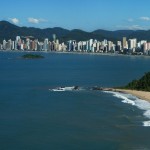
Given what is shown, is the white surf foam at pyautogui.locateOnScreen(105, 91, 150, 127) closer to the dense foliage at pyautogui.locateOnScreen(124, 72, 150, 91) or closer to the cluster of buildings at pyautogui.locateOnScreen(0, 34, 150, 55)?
the dense foliage at pyautogui.locateOnScreen(124, 72, 150, 91)

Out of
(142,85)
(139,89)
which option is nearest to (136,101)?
(139,89)

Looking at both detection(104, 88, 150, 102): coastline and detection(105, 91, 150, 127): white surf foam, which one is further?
detection(104, 88, 150, 102): coastline

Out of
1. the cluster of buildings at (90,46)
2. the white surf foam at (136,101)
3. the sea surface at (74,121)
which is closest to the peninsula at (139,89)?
the white surf foam at (136,101)

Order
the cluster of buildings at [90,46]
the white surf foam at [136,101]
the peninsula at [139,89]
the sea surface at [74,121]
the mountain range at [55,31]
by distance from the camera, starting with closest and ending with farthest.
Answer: the sea surface at [74,121] < the white surf foam at [136,101] < the peninsula at [139,89] < the cluster of buildings at [90,46] < the mountain range at [55,31]

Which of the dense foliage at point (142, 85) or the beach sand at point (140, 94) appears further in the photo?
the dense foliage at point (142, 85)

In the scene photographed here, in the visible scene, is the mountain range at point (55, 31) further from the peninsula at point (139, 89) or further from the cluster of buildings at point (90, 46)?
the peninsula at point (139, 89)

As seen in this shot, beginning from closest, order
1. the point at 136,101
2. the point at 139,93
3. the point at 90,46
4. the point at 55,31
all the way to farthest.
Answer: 1. the point at 136,101
2. the point at 139,93
3. the point at 90,46
4. the point at 55,31

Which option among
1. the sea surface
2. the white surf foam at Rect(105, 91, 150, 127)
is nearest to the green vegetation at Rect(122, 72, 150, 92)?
the white surf foam at Rect(105, 91, 150, 127)

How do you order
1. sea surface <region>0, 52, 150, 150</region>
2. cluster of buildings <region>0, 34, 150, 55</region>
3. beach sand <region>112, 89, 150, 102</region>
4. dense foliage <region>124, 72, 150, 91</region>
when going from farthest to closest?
cluster of buildings <region>0, 34, 150, 55</region> → dense foliage <region>124, 72, 150, 91</region> → beach sand <region>112, 89, 150, 102</region> → sea surface <region>0, 52, 150, 150</region>

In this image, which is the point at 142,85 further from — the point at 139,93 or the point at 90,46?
the point at 90,46
